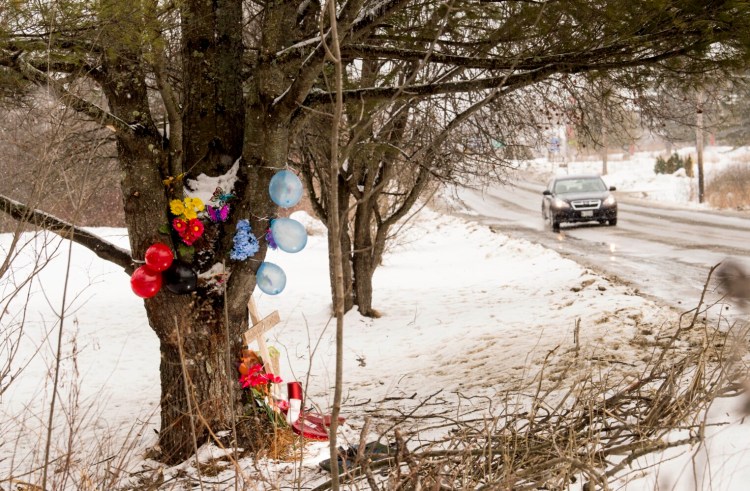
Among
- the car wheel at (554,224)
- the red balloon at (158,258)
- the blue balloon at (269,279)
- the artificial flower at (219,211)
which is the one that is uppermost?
the artificial flower at (219,211)

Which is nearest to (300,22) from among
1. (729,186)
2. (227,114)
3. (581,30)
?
(227,114)

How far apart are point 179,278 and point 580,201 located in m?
15.7

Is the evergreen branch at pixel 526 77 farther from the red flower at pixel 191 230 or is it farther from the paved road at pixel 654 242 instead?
the paved road at pixel 654 242

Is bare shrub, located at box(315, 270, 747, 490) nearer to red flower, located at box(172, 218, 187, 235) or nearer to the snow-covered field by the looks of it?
the snow-covered field

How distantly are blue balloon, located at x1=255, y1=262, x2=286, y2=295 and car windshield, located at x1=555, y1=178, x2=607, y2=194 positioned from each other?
51.0 feet

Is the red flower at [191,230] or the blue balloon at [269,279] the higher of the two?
the red flower at [191,230]

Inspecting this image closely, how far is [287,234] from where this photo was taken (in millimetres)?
5039

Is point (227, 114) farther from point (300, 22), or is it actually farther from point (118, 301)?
point (118, 301)

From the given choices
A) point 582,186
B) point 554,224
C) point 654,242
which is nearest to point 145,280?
point 654,242

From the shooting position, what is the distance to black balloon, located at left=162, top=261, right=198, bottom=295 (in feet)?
15.8

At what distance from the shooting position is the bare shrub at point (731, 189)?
23881mm

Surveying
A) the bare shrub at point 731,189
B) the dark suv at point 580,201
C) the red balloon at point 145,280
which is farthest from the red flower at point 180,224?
the bare shrub at point 731,189

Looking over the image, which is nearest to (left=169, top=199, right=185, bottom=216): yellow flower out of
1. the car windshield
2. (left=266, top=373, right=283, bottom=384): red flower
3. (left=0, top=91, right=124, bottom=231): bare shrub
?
(left=0, top=91, right=124, bottom=231): bare shrub

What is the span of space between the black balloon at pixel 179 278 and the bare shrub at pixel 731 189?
73.0 feet
